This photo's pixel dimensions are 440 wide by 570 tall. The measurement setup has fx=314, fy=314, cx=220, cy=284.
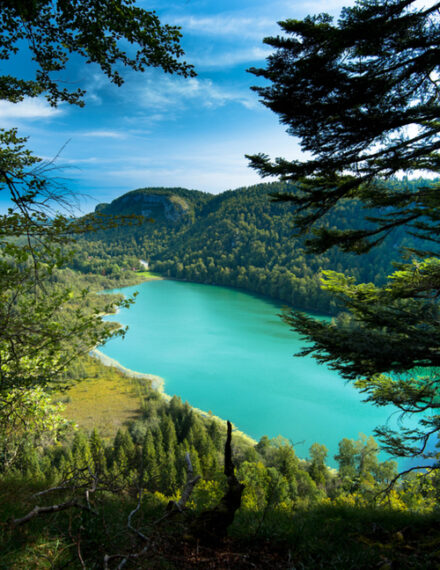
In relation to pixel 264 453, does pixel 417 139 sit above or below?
above

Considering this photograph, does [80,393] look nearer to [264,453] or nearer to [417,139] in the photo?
[264,453]

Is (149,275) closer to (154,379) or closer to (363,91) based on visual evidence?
(154,379)

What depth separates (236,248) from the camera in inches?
3863

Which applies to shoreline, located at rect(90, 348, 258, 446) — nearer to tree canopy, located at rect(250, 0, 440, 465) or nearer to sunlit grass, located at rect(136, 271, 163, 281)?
tree canopy, located at rect(250, 0, 440, 465)

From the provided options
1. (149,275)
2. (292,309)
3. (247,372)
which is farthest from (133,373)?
(149,275)

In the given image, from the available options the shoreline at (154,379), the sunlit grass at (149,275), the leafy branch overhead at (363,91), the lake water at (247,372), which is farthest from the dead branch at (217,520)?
the sunlit grass at (149,275)

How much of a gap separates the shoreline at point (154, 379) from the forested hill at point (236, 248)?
14.2 meters

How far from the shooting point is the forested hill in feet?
223

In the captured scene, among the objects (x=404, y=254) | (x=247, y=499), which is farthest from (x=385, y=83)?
(x=247, y=499)

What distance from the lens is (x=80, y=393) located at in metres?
32.1

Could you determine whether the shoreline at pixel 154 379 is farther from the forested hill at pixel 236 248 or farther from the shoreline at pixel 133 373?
the forested hill at pixel 236 248

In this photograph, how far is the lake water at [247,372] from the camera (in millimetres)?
21188

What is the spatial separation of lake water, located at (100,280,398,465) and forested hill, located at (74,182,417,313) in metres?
10.1

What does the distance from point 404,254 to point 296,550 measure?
3058mm
